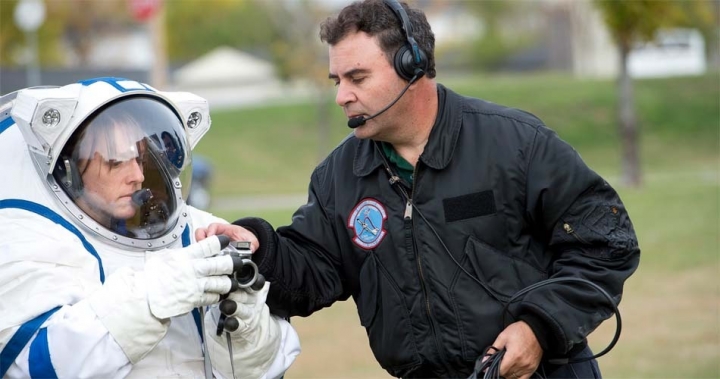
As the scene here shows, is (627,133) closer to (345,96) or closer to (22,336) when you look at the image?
(345,96)

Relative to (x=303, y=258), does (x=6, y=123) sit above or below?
above

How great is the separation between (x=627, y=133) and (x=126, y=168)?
18.5 metres

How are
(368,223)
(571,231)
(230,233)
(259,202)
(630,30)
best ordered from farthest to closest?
(259,202) < (630,30) < (368,223) < (230,233) < (571,231)

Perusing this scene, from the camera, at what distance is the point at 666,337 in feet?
28.8

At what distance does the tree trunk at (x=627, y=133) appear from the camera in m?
20.5

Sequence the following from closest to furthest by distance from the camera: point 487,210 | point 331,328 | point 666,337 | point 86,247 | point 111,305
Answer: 1. point 111,305
2. point 86,247
3. point 487,210
4. point 666,337
5. point 331,328

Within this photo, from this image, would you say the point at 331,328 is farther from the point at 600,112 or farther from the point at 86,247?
the point at 600,112

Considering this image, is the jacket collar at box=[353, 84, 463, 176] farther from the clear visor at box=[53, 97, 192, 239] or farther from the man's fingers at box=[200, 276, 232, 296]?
the man's fingers at box=[200, 276, 232, 296]

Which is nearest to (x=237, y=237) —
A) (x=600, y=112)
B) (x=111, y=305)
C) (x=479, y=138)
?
(x=111, y=305)

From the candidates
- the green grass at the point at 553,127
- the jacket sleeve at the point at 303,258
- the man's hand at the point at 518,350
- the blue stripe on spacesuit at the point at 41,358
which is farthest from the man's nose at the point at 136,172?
the green grass at the point at 553,127

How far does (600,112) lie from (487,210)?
3145 centimetres

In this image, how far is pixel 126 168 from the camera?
11.9 ft

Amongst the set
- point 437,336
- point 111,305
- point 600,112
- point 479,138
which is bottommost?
point 600,112

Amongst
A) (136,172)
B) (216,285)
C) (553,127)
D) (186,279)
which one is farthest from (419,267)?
(553,127)
